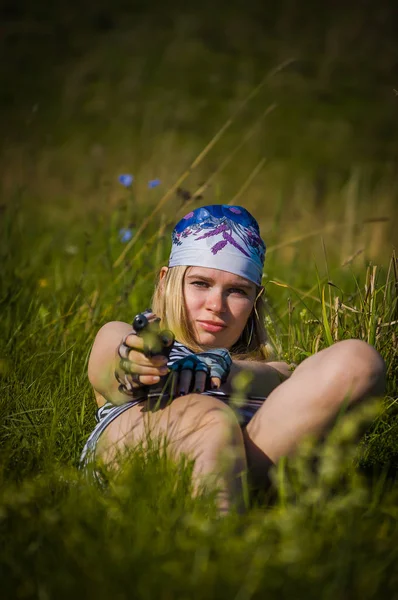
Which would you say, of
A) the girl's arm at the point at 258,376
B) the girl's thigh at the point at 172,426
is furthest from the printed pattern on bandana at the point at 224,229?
the girl's thigh at the point at 172,426

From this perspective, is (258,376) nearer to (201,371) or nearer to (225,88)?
(201,371)

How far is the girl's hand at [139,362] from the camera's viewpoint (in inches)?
82.7

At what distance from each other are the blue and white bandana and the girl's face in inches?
Answer: 1.2

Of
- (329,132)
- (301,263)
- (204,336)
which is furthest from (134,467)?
(329,132)

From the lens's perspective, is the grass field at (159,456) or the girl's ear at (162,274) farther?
the girl's ear at (162,274)

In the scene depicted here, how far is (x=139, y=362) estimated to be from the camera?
6.97 ft

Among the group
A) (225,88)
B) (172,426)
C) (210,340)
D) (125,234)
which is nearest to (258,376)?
(210,340)

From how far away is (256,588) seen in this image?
151 cm

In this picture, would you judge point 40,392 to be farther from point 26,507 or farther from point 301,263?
point 301,263

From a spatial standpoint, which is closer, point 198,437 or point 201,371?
point 198,437

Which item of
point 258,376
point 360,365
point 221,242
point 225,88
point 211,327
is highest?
point 221,242

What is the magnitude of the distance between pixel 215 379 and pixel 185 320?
45 centimetres

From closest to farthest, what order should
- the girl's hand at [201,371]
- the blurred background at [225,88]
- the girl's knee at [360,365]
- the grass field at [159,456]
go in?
the grass field at [159,456], the girl's knee at [360,365], the girl's hand at [201,371], the blurred background at [225,88]

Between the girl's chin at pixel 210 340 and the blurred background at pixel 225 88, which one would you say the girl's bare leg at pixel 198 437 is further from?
the blurred background at pixel 225 88
